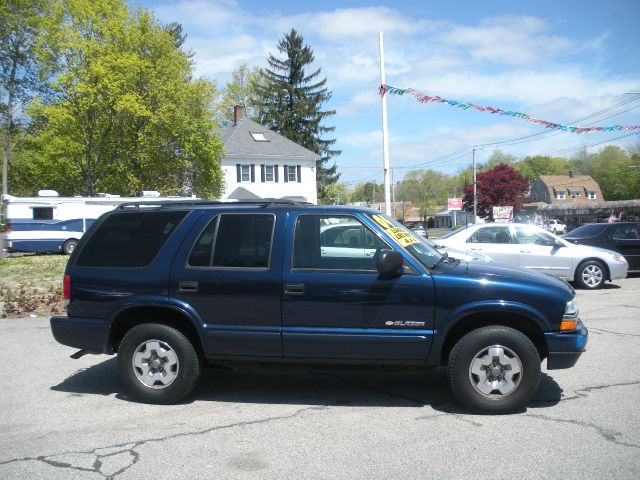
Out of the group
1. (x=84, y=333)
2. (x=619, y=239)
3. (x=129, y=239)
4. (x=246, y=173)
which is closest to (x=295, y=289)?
(x=129, y=239)

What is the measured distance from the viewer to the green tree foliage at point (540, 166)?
124 m

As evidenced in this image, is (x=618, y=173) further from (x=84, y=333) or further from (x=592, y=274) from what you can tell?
(x=84, y=333)

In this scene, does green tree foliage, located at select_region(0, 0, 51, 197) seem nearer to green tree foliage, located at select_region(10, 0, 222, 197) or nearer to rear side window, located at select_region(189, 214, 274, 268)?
green tree foliage, located at select_region(10, 0, 222, 197)

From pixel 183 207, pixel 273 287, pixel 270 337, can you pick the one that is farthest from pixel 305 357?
pixel 183 207

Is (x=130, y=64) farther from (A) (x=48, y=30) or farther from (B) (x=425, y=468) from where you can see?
(B) (x=425, y=468)

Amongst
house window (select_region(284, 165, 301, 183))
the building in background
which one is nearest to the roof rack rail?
house window (select_region(284, 165, 301, 183))

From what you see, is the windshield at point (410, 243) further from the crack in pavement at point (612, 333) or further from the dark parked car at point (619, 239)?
the dark parked car at point (619, 239)

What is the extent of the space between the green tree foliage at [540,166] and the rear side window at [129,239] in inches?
5016

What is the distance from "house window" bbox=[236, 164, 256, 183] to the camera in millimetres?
44531

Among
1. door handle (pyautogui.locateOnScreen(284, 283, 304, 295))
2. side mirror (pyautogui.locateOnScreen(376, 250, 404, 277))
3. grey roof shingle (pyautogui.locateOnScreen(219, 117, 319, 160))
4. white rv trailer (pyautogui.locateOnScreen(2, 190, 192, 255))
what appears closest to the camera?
side mirror (pyautogui.locateOnScreen(376, 250, 404, 277))

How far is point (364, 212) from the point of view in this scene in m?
5.02

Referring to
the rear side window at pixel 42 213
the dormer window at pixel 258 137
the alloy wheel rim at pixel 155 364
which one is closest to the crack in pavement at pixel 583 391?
the alloy wheel rim at pixel 155 364

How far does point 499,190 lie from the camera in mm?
62438

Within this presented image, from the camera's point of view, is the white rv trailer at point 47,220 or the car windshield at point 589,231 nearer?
the car windshield at point 589,231
